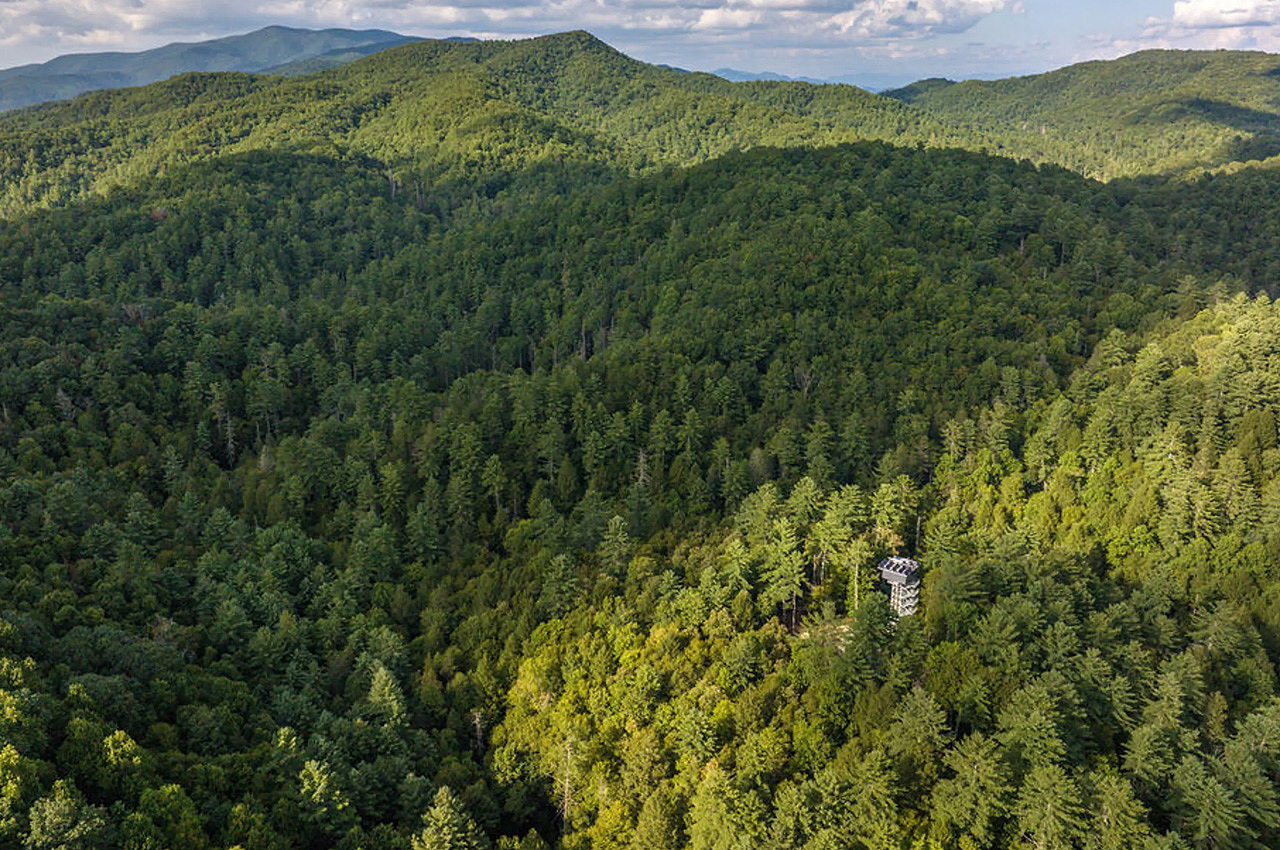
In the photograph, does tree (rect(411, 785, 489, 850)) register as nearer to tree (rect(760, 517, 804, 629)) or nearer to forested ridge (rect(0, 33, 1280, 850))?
forested ridge (rect(0, 33, 1280, 850))

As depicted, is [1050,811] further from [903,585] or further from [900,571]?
[900,571]

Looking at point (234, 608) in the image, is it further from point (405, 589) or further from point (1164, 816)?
point (1164, 816)

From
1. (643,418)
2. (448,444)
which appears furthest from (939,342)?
(448,444)

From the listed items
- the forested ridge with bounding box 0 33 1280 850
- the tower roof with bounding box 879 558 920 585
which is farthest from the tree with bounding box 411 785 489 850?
the tower roof with bounding box 879 558 920 585

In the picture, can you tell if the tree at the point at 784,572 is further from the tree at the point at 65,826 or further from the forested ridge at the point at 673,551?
the tree at the point at 65,826

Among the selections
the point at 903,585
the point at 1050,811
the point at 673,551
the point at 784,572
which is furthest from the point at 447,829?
the point at 903,585
